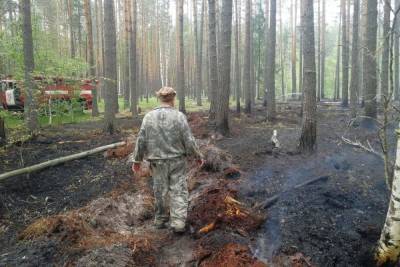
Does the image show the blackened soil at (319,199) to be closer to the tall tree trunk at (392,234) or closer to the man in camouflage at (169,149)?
the tall tree trunk at (392,234)

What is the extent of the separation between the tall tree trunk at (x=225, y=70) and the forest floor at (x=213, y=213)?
2280 mm

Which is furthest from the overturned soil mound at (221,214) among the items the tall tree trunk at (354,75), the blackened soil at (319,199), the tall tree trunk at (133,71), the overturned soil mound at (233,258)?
the tall tree trunk at (133,71)

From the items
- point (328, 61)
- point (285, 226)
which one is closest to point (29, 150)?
point (285, 226)

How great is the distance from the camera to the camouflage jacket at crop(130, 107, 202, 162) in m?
4.52

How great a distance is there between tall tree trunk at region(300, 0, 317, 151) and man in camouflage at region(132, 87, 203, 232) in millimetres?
4851

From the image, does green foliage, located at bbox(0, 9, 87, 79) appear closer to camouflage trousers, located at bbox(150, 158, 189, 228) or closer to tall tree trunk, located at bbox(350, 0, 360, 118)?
camouflage trousers, located at bbox(150, 158, 189, 228)

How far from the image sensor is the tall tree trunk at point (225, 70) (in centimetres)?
1089

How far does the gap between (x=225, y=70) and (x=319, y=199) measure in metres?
6.65

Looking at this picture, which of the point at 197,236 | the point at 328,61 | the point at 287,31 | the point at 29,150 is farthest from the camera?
the point at 328,61

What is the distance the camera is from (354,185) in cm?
631

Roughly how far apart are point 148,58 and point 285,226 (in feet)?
135

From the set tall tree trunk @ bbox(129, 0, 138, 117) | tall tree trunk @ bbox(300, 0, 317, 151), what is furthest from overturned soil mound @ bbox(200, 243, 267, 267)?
tall tree trunk @ bbox(129, 0, 138, 117)

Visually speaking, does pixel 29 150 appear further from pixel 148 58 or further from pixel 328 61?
pixel 328 61

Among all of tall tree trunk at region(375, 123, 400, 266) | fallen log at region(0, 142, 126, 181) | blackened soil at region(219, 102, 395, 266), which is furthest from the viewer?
fallen log at region(0, 142, 126, 181)
